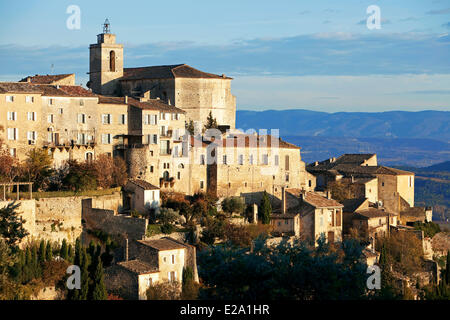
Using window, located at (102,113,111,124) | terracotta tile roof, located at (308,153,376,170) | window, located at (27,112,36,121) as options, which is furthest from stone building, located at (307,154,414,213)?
window, located at (27,112,36,121)

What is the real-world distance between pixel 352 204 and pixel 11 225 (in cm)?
2468

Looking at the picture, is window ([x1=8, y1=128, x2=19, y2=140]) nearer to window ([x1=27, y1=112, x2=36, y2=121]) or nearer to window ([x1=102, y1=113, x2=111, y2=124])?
window ([x1=27, y1=112, x2=36, y2=121])

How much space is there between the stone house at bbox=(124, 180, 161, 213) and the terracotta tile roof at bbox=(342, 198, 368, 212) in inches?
551

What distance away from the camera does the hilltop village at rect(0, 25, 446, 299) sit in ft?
151

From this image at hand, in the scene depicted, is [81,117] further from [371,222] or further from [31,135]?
[371,222]

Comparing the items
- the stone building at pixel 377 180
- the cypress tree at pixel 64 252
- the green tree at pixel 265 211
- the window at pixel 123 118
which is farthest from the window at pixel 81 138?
the stone building at pixel 377 180

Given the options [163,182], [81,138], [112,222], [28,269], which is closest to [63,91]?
[81,138]

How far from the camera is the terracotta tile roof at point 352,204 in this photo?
191 ft

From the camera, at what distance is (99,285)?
40.6 metres

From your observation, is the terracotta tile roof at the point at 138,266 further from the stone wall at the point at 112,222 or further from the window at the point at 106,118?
the window at the point at 106,118

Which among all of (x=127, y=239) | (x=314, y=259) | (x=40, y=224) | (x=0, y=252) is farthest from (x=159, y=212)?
(x=314, y=259)

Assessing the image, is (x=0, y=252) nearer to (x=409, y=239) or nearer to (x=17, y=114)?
(x=17, y=114)

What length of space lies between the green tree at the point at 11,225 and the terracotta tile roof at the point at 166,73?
A: 71.9 feet
